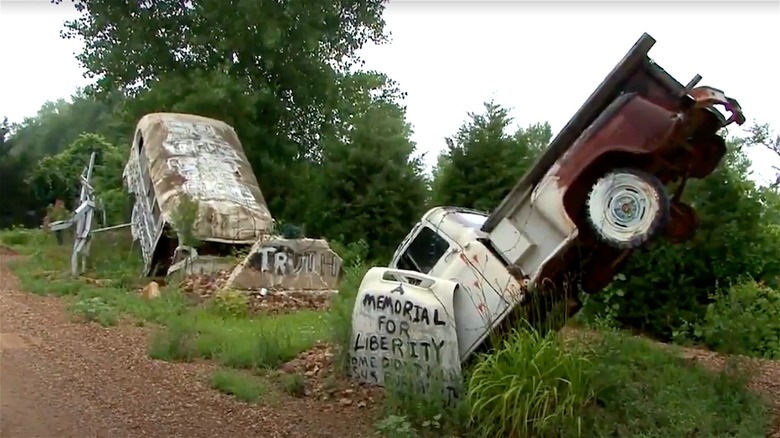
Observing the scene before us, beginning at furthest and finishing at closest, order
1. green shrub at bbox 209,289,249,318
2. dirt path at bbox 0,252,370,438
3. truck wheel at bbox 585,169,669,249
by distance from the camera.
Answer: green shrub at bbox 209,289,249,318 → truck wheel at bbox 585,169,669,249 → dirt path at bbox 0,252,370,438

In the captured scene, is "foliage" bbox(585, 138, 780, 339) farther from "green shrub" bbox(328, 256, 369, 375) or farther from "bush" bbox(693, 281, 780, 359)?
"green shrub" bbox(328, 256, 369, 375)

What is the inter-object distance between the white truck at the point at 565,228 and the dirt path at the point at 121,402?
91 cm

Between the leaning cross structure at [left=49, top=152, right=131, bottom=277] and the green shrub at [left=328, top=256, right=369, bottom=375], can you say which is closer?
the green shrub at [left=328, top=256, right=369, bottom=375]

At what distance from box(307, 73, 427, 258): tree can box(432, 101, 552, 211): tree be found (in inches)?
52.5

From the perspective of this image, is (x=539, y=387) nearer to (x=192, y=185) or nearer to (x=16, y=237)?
(x=192, y=185)

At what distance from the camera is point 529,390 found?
6.11 meters

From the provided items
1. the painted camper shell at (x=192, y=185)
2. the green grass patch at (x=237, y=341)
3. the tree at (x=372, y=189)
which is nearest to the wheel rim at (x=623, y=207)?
the green grass patch at (x=237, y=341)

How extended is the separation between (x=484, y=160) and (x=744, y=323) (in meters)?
8.73

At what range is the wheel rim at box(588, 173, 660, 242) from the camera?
262 inches

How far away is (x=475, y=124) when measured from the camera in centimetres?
1742

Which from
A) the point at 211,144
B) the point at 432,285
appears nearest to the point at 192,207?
the point at 211,144

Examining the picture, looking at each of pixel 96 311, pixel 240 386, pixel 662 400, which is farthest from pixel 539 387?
pixel 96 311

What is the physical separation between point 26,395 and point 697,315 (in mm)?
9170

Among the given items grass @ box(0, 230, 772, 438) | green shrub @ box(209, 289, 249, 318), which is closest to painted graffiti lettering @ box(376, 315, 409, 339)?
grass @ box(0, 230, 772, 438)
